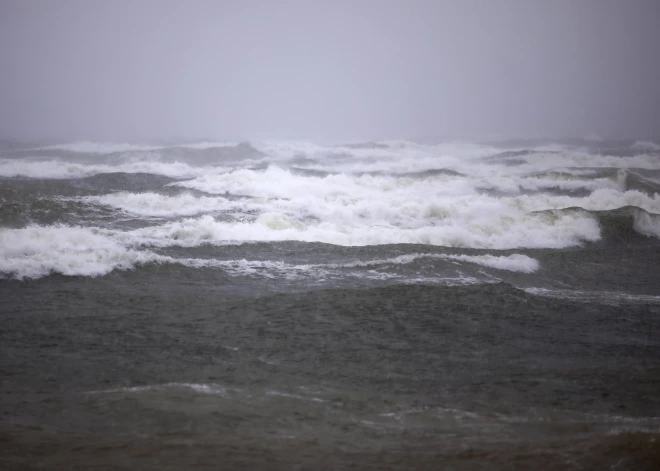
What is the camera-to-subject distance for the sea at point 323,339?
3541 millimetres

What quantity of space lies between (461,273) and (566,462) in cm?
467

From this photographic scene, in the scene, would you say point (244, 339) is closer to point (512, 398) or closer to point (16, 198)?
point (512, 398)

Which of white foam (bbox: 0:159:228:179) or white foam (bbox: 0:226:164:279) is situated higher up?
white foam (bbox: 0:159:228:179)

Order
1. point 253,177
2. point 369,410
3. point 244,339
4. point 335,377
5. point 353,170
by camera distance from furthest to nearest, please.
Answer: point 353,170, point 253,177, point 244,339, point 335,377, point 369,410

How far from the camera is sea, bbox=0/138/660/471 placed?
3.54 metres

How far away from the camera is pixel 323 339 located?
212 inches

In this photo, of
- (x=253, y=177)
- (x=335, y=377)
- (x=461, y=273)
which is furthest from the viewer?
(x=253, y=177)

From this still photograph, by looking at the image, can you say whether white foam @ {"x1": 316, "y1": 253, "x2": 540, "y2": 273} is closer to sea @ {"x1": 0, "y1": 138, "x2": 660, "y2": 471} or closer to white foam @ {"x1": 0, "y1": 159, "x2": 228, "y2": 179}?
sea @ {"x1": 0, "y1": 138, "x2": 660, "y2": 471}

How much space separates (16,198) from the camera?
11.2 m

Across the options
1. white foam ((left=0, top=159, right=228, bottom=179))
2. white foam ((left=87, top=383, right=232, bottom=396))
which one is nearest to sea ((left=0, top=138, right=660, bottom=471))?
white foam ((left=87, top=383, right=232, bottom=396))

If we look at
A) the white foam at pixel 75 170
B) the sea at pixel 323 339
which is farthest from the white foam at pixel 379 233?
the white foam at pixel 75 170

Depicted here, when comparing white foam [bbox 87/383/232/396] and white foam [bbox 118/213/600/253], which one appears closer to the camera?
white foam [bbox 87/383/232/396]

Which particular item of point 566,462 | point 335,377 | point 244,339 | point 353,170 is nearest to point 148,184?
point 353,170

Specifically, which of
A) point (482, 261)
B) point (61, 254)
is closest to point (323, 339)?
point (482, 261)
